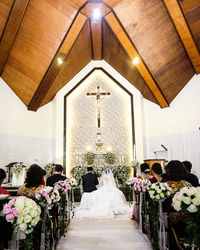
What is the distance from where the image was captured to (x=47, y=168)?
9.02m

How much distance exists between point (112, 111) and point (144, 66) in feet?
10.1

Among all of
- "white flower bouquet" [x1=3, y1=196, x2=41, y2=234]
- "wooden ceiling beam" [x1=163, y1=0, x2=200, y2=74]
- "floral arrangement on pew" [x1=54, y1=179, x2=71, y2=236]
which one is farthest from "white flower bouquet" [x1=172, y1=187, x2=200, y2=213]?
"wooden ceiling beam" [x1=163, y1=0, x2=200, y2=74]

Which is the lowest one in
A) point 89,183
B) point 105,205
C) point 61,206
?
point 105,205

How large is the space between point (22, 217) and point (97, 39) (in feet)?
28.8

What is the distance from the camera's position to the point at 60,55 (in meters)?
7.90

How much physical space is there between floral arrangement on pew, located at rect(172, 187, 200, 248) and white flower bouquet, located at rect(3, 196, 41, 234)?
137cm

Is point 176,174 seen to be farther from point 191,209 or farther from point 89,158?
point 89,158

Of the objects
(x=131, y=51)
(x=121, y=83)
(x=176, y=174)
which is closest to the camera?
(x=176, y=174)

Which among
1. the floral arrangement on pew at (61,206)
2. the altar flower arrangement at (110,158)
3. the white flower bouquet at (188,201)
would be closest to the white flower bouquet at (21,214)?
the white flower bouquet at (188,201)

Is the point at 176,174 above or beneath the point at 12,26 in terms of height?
beneath

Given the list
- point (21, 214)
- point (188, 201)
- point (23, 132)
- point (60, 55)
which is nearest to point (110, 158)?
point (23, 132)

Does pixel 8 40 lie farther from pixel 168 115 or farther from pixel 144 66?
pixel 168 115

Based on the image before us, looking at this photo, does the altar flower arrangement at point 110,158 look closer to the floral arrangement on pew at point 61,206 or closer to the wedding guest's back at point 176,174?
the floral arrangement on pew at point 61,206

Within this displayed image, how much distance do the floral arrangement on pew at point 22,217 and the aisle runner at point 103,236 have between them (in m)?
1.81
